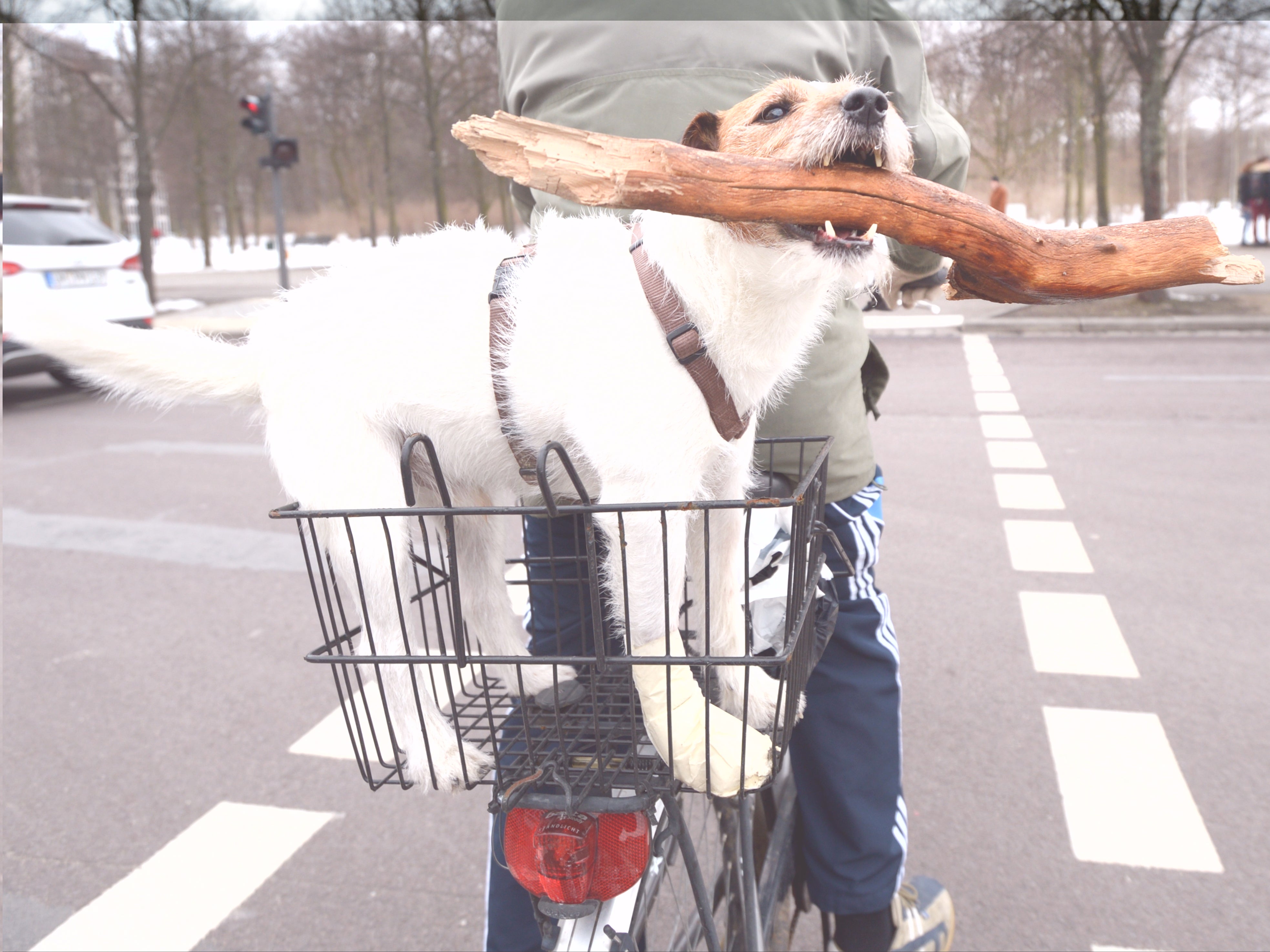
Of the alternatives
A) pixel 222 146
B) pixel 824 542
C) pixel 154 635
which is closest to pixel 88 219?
pixel 154 635

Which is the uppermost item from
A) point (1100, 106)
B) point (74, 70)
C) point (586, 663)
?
point (74, 70)

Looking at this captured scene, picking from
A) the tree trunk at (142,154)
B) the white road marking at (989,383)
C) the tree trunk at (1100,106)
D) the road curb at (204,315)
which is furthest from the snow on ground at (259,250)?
the white road marking at (989,383)

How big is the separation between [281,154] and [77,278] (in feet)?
16.8

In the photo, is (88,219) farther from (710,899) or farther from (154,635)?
(710,899)

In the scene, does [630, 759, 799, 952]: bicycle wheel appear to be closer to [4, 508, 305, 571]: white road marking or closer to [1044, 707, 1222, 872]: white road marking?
[1044, 707, 1222, 872]: white road marking

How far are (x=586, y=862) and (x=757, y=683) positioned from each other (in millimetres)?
360

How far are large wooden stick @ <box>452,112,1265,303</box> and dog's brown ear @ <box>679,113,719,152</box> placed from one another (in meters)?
0.19

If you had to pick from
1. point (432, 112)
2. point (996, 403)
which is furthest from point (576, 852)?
point (432, 112)

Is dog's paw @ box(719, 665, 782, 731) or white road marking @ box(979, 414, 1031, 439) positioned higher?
dog's paw @ box(719, 665, 782, 731)

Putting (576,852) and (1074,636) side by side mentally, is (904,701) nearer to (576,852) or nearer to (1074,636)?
(1074,636)

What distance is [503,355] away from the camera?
1246 millimetres

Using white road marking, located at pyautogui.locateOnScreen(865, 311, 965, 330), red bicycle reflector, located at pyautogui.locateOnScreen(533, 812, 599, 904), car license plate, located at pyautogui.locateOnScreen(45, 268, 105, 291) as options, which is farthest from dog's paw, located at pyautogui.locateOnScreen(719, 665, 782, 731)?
white road marking, located at pyautogui.locateOnScreen(865, 311, 965, 330)

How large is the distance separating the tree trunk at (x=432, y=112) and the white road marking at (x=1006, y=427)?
47.3ft

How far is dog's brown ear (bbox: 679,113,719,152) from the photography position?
1.20m
